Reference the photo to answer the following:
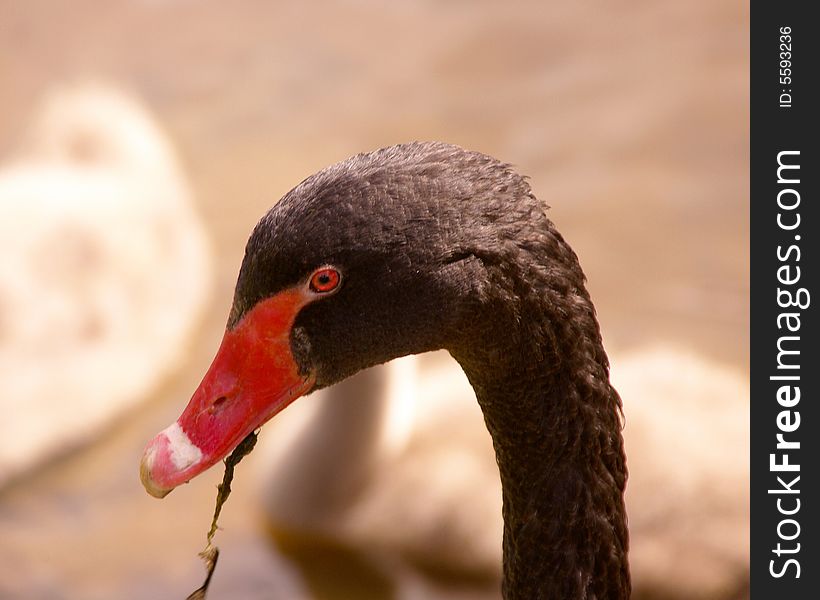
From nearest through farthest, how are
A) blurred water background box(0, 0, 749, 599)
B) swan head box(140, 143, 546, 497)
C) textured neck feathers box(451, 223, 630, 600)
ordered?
1. swan head box(140, 143, 546, 497)
2. textured neck feathers box(451, 223, 630, 600)
3. blurred water background box(0, 0, 749, 599)

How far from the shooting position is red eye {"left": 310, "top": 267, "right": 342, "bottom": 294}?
A: 1.62 metres

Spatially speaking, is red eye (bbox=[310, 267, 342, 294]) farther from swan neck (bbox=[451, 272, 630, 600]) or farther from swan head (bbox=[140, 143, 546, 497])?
swan neck (bbox=[451, 272, 630, 600])

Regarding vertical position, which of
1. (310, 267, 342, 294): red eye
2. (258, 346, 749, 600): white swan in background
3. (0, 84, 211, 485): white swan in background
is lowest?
(310, 267, 342, 294): red eye

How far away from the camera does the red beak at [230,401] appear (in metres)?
1.68

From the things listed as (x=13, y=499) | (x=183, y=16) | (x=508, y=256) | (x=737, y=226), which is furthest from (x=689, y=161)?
(x=508, y=256)

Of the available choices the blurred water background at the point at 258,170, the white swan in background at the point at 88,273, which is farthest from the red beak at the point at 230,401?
the white swan in background at the point at 88,273

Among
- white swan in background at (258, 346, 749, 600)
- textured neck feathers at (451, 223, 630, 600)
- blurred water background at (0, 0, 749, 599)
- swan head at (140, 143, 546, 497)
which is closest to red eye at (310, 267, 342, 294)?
swan head at (140, 143, 546, 497)

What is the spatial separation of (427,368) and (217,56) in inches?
64.4

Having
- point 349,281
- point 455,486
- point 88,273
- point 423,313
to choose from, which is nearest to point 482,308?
point 423,313

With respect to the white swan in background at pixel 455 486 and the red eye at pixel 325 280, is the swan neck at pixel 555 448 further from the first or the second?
the white swan in background at pixel 455 486

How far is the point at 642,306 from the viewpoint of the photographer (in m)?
3.83

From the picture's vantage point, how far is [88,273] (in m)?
3.46

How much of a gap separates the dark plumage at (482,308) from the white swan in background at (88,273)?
5.98 ft
